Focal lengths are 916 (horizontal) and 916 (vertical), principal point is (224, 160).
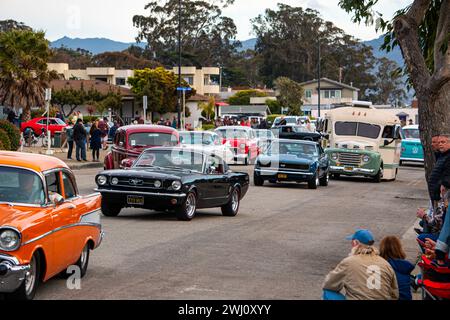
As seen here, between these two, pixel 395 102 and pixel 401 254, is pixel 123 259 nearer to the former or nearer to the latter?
pixel 401 254

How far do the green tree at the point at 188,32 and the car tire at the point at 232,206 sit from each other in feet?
287

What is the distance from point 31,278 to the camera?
32.1ft

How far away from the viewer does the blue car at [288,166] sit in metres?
28.8

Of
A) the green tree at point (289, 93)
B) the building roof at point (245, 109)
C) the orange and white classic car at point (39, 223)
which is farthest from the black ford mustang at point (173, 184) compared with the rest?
the green tree at point (289, 93)

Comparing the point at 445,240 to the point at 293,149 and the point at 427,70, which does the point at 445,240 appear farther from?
the point at 293,149

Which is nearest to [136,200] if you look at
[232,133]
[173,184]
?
[173,184]

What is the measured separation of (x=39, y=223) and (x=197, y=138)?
86.3ft

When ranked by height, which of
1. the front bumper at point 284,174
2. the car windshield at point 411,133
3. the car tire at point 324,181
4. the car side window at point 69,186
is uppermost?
the car side window at point 69,186

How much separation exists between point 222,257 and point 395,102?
5484 inches

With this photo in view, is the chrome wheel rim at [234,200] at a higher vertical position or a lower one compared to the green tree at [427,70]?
lower

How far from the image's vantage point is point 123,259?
13.3 metres

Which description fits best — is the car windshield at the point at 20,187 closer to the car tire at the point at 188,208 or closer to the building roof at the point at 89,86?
the car tire at the point at 188,208

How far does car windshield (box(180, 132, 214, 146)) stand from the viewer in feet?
116
